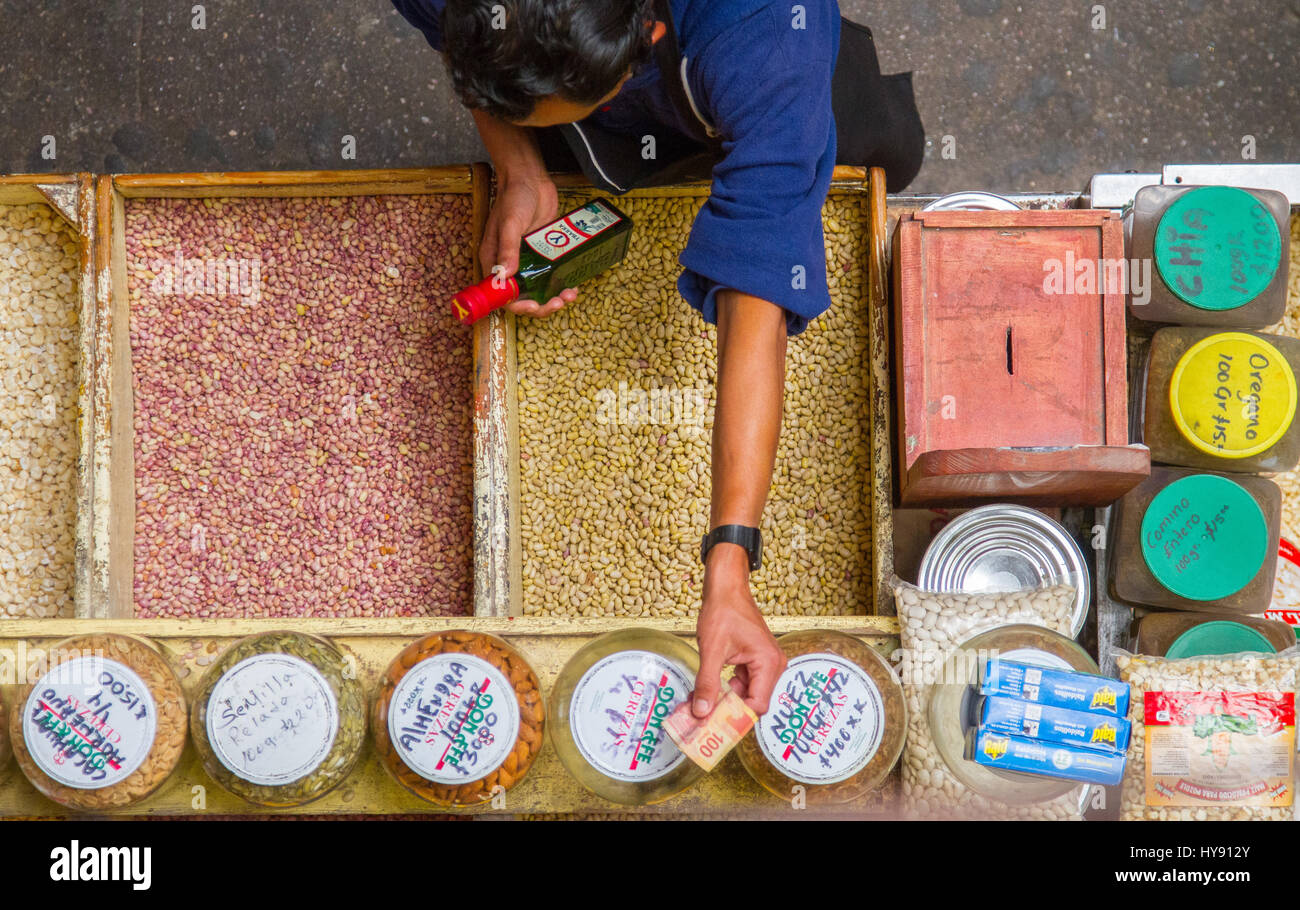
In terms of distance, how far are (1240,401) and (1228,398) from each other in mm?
19

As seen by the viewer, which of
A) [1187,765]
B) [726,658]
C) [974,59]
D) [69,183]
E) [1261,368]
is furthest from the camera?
[974,59]

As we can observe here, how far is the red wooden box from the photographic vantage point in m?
1.47

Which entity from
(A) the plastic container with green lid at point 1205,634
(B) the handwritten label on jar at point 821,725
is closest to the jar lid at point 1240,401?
(A) the plastic container with green lid at point 1205,634

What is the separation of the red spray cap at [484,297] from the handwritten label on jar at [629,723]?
68cm

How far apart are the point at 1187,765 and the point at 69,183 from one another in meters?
2.01

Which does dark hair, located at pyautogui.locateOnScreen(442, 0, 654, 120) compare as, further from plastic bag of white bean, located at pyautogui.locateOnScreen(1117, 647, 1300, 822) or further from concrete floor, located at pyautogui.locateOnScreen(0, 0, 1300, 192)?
concrete floor, located at pyautogui.locateOnScreen(0, 0, 1300, 192)

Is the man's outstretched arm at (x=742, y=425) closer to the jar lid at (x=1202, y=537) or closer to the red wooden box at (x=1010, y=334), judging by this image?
the red wooden box at (x=1010, y=334)

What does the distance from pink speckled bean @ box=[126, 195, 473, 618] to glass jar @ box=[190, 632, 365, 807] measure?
0.50 m

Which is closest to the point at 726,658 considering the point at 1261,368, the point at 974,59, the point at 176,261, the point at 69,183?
the point at 1261,368

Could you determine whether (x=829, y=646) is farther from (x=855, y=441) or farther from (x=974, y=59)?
(x=974, y=59)

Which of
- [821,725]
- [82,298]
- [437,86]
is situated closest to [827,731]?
[821,725]

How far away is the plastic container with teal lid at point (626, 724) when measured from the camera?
3.70 ft

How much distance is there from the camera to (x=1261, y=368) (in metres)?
1.48

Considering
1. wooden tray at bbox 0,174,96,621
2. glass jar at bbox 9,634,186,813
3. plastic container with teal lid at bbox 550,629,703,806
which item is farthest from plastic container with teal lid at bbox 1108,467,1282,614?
wooden tray at bbox 0,174,96,621
